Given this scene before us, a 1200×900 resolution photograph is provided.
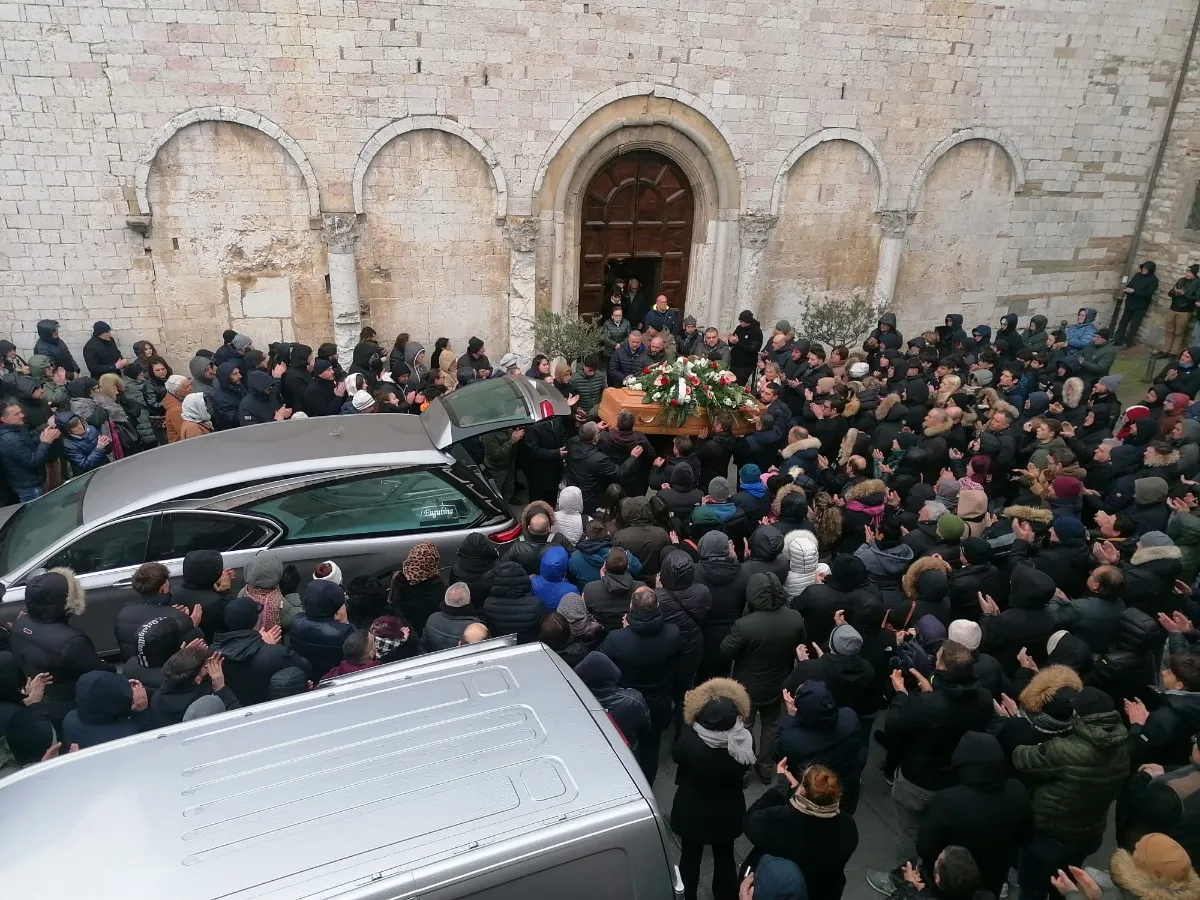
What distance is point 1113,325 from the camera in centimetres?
1557

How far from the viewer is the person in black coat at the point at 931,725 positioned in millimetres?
4375

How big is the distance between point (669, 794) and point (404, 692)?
268 centimetres

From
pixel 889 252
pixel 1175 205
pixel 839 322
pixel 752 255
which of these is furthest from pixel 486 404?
pixel 1175 205

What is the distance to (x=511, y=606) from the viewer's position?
16.8 feet

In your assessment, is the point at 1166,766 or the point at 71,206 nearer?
the point at 1166,766

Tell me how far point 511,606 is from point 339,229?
7.88 metres

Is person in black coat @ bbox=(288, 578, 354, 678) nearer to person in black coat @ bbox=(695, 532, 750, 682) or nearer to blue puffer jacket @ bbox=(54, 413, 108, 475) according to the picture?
person in black coat @ bbox=(695, 532, 750, 682)

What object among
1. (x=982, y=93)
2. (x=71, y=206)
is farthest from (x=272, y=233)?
(x=982, y=93)

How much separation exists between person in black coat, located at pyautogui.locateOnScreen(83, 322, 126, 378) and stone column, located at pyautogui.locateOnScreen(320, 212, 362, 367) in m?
2.83

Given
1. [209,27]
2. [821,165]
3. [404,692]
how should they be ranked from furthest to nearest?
1. [821,165]
2. [209,27]
3. [404,692]

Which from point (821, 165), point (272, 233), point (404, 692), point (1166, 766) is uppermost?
point (821, 165)

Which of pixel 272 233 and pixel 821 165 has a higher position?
pixel 821 165

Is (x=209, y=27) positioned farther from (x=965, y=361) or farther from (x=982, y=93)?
(x=982, y=93)

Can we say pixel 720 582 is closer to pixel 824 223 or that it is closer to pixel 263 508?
pixel 263 508
